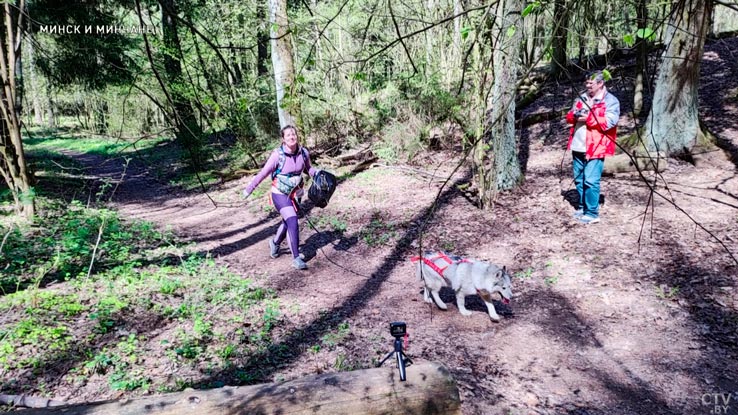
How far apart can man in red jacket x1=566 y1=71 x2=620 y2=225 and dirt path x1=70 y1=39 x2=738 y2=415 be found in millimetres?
425

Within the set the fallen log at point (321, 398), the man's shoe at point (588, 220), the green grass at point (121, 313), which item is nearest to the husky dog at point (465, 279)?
the fallen log at point (321, 398)

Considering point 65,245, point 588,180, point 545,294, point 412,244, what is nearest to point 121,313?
point 65,245

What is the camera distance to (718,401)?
10.3 feet

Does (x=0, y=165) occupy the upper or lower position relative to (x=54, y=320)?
upper

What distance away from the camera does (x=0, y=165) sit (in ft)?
27.0

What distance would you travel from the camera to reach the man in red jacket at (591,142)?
556cm

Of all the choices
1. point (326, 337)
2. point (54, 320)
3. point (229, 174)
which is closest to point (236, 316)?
point (326, 337)

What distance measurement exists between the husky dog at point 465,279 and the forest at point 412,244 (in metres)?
0.26

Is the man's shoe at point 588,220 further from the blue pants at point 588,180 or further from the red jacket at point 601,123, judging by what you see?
the red jacket at point 601,123

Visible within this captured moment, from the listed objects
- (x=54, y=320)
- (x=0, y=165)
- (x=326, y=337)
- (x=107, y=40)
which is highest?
(x=107, y=40)

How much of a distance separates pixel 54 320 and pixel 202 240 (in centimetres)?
359

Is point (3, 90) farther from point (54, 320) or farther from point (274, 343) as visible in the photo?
point (274, 343)

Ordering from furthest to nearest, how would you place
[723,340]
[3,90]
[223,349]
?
[3,90] → [223,349] → [723,340]

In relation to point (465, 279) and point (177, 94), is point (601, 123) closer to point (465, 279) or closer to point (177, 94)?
point (465, 279)
